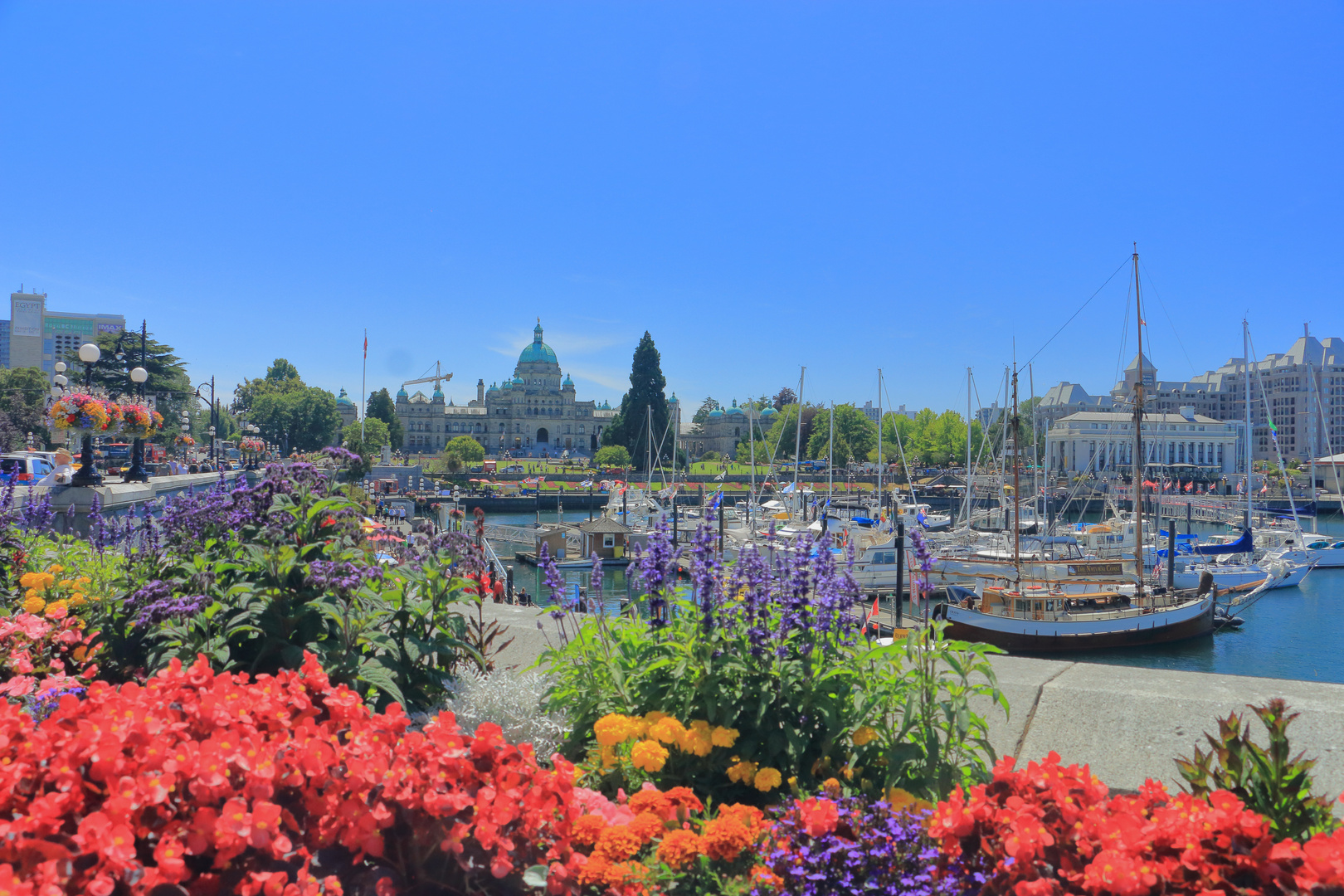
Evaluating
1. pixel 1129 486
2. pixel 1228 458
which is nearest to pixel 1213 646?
pixel 1129 486

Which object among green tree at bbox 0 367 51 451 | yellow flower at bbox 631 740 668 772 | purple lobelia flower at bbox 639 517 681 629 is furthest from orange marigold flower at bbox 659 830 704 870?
green tree at bbox 0 367 51 451

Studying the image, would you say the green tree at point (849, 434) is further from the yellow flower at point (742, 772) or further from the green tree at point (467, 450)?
the yellow flower at point (742, 772)

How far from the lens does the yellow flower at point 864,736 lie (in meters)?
2.84

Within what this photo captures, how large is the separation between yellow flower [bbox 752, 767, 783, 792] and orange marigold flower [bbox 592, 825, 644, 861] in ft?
1.94

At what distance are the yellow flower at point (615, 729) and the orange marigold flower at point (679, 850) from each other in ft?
1.84

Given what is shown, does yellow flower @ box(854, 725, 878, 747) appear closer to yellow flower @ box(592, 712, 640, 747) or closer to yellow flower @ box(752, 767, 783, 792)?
yellow flower @ box(752, 767, 783, 792)

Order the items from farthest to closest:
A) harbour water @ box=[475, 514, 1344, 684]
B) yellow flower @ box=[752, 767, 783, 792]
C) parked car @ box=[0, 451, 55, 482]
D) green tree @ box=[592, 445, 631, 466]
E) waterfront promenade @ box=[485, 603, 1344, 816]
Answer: green tree @ box=[592, 445, 631, 466] < harbour water @ box=[475, 514, 1344, 684] < parked car @ box=[0, 451, 55, 482] < waterfront promenade @ box=[485, 603, 1344, 816] < yellow flower @ box=[752, 767, 783, 792]

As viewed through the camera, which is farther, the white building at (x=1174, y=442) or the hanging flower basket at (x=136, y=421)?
the white building at (x=1174, y=442)

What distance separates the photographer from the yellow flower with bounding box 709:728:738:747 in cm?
281

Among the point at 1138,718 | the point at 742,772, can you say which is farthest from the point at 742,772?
the point at 1138,718

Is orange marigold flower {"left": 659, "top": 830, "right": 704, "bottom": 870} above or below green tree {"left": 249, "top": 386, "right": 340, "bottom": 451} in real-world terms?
below

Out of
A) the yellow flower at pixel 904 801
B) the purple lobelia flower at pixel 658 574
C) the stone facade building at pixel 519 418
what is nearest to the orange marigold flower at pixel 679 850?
the yellow flower at pixel 904 801

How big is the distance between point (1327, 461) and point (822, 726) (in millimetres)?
125913

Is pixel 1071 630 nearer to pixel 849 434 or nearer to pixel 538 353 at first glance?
pixel 849 434
